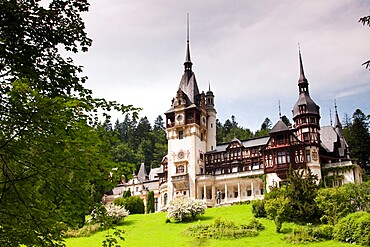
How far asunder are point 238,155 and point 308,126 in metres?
10.3

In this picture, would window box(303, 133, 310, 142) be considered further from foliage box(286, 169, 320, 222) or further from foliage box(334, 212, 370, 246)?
foliage box(334, 212, 370, 246)

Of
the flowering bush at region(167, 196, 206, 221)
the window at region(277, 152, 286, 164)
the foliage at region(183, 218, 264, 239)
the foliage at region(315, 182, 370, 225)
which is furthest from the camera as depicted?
the window at region(277, 152, 286, 164)

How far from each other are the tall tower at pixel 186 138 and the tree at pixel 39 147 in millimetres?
49974

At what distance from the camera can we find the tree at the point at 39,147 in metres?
6.96

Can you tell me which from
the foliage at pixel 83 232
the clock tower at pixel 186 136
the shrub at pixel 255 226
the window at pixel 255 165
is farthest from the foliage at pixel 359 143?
the foliage at pixel 83 232

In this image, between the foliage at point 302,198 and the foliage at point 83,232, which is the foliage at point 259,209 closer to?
the foliage at point 302,198

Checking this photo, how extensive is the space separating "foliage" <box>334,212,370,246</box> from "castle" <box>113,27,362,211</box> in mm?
20346

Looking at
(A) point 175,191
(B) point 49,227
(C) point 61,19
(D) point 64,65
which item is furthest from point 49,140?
(A) point 175,191

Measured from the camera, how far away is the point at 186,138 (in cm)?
6028

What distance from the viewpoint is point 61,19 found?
9.59 metres

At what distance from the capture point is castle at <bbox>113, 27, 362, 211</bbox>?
5300 cm

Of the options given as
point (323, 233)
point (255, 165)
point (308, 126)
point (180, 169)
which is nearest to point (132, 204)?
point (180, 169)

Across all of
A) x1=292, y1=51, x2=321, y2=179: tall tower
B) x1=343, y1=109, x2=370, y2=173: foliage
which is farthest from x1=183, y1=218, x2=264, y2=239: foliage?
x1=343, y1=109, x2=370, y2=173: foliage

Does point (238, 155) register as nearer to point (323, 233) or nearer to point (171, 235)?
point (171, 235)
